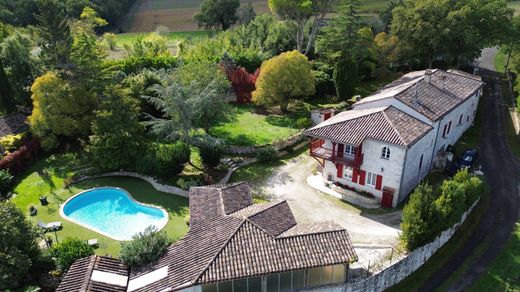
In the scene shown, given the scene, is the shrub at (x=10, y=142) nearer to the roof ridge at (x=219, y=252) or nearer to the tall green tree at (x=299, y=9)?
the roof ridge at (x=219, y=252)

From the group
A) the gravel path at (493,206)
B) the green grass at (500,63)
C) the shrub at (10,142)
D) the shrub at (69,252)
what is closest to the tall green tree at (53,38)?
the shrub at (10,142)

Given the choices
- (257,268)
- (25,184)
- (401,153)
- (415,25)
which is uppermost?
(415,25)

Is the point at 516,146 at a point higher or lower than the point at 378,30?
lower

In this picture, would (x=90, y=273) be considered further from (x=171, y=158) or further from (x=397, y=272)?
(x=397, y=272)

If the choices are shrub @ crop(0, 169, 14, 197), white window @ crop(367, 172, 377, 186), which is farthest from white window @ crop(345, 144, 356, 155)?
shrub @ crop(0, 169, 14, 197)

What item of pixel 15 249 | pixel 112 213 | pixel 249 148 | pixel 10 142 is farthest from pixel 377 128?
pixel 10 142

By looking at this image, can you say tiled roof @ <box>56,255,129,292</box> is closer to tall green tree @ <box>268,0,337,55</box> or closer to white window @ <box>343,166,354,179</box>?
white window @ <box>343,166,354,179</box>

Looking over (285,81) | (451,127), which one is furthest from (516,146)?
(285,81)

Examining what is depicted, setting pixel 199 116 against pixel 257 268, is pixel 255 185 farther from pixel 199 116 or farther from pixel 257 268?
pixel 257 268
